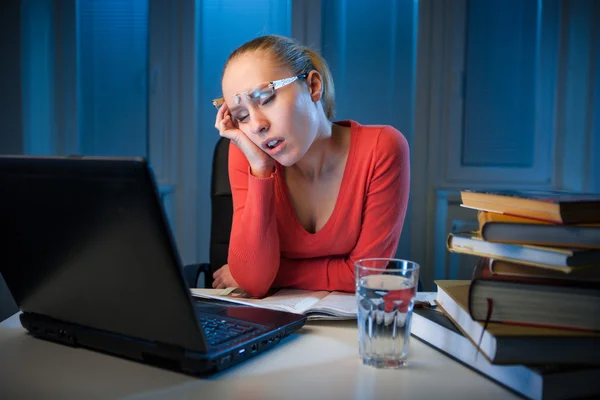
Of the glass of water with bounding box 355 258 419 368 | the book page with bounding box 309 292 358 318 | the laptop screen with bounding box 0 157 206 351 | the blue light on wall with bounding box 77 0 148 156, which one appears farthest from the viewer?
the blue light on wall with bounding box 77 0 148 156

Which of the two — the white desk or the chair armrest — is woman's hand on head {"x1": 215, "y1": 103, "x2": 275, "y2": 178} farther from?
the white desk

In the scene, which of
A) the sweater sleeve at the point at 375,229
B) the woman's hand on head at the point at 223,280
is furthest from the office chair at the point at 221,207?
the sweater sleeve at the point at 375,229

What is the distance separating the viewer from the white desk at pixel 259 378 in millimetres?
688

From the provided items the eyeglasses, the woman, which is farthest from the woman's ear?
the eyeglasses

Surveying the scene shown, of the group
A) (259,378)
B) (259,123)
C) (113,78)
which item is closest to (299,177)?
(259,123)

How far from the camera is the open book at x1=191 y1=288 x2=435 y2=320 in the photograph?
1005mm

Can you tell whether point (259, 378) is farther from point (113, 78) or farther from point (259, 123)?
point (113, 78)

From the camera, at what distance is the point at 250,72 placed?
4.27 feet

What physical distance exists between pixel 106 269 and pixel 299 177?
84 centimetres

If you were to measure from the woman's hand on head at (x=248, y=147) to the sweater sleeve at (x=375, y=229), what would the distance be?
23cm

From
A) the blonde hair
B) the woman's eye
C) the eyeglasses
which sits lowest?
the woman's eye

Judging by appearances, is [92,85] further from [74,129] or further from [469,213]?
[469,213]

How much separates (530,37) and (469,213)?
3.04 feet

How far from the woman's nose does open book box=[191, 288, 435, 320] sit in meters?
0.35
